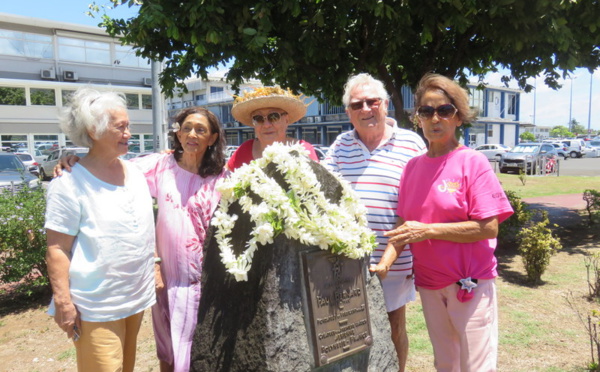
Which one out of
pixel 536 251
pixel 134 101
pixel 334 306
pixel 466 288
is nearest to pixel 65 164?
pixel 334 306

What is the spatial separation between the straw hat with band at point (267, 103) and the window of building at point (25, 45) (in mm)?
33618

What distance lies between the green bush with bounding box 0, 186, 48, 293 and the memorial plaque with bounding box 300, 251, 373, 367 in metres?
4.08

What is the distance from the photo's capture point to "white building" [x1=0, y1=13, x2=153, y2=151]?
98.5ft

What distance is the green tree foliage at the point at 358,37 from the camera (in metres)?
5.34

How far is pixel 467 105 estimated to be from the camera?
8.23 feet

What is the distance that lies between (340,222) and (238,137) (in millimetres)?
46444

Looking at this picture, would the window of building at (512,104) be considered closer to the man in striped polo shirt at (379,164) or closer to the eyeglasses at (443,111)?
the man in striped polo shirt at (379,164)

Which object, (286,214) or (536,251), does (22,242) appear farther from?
(536,251)

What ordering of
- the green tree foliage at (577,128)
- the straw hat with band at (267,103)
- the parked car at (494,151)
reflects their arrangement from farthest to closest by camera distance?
the green tree foliage at (577,128) → the parked car at (494,151) → the straw hat with band at (267,103)

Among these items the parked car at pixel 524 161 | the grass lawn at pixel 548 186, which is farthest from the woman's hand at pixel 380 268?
the parked car at pixel 524 161

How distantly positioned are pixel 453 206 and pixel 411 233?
271 mm

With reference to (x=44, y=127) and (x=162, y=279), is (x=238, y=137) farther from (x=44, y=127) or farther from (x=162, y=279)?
(x=162, y=279)

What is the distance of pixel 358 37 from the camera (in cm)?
708

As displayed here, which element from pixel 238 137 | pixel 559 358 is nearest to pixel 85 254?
pixel 559 358
